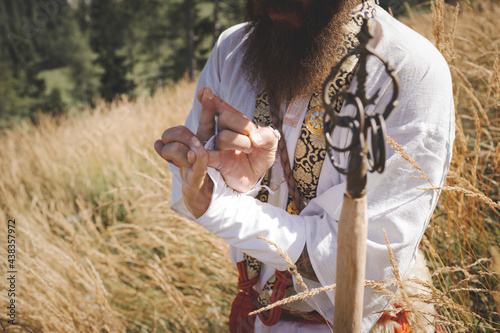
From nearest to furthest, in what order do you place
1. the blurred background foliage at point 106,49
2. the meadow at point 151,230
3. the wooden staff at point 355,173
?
the wooden staff at point 355,173 → the meadow at point 151,230 → the blurred background foliage at point 106,49

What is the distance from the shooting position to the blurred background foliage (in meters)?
22.1

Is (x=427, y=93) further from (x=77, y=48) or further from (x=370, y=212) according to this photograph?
(x=77, y=48)

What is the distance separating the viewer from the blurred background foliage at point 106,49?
Result: 872 inches

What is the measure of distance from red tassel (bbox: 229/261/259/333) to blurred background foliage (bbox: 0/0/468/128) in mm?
16839

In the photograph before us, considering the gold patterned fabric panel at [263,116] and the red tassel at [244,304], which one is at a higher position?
the gold patterned fabric panel at [263,116]

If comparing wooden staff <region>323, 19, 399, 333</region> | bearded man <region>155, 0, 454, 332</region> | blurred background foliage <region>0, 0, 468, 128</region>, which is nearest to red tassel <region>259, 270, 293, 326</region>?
bearded man <region>155, 0, 454, 332</region>

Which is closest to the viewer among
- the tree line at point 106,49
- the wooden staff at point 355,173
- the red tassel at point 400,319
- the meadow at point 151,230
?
the wooden staff at point 355,173

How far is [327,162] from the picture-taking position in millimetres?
1113

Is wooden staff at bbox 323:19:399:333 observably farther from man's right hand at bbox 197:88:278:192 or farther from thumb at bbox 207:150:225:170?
thumb at bbox 207:150:225:170

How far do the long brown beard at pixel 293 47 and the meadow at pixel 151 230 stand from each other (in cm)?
55

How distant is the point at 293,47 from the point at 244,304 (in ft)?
3.42

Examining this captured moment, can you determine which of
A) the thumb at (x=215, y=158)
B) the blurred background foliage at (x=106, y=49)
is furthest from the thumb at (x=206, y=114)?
the blurred background foliage at (x=106, y=49)

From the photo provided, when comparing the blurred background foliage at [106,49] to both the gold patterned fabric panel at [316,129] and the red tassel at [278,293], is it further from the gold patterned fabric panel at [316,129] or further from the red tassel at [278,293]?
the red tassel at [278,293]

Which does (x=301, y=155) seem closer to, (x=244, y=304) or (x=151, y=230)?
(x=244, y=304)
